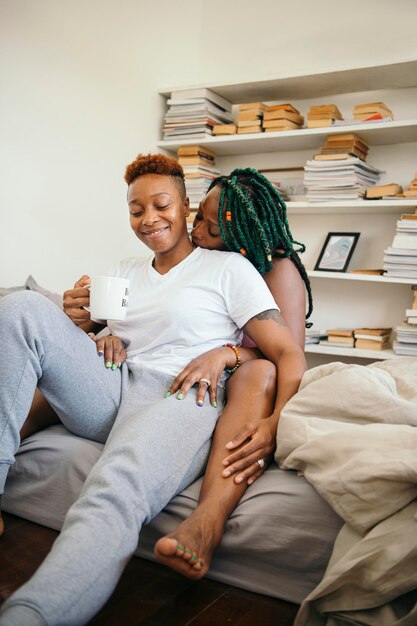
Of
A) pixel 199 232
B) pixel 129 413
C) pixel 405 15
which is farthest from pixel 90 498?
pixel 405 15

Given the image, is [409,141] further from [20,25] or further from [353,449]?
[353,449]

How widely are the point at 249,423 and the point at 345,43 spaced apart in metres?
2.70

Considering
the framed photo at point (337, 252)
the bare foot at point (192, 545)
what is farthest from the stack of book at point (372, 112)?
the bare foot at point (192, 545)

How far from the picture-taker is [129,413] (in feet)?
4.66

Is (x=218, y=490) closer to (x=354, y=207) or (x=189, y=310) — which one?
(x=189, y=310)

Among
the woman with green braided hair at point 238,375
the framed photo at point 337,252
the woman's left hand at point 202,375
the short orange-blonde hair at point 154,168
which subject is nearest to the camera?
the woman with green braided hair at point 238,375

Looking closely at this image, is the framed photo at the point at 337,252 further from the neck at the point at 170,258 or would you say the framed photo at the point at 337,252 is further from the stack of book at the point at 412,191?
the neck at the point at 170,258

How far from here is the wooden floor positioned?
1.13m

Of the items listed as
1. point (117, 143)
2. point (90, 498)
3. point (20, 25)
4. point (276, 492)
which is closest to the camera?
point (90, 498)

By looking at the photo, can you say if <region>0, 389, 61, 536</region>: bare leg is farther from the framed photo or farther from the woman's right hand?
the framed photo

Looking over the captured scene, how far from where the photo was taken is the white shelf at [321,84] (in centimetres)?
309

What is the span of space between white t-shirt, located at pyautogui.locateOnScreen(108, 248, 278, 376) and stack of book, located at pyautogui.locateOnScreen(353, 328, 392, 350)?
5.11 feet

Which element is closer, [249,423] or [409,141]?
[249,423]

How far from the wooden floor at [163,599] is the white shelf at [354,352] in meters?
1.95
